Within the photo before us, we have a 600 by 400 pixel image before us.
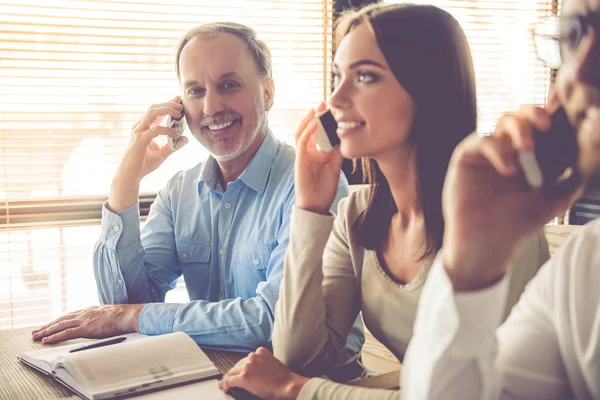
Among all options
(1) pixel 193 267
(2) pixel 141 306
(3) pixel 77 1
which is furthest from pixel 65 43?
(2) pixel 141 306

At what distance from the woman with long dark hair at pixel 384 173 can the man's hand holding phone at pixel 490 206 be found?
535 mm

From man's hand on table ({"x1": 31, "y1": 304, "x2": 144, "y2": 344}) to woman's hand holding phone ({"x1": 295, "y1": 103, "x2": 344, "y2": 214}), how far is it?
52cm

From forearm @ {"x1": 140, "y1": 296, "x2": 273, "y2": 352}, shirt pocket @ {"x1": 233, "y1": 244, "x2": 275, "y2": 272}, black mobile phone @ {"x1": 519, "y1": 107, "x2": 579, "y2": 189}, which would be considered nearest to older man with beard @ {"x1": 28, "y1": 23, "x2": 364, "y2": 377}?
shirt pocket @ {"x1": 233, "y1": 244, "x2": 275, "y2": 272}

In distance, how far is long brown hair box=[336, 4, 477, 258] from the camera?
3.87 feet

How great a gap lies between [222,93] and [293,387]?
3.27 feet

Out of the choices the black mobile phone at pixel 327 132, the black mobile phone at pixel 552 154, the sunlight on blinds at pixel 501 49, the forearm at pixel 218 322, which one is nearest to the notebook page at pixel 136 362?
the forearm at pixel 218 322

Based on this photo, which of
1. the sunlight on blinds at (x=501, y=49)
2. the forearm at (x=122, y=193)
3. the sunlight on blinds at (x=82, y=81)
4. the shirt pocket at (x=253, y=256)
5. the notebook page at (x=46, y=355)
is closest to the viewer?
the notebook page at (x=46, y=355)

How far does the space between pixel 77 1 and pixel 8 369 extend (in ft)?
5.24

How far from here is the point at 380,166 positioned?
1296 millimetres

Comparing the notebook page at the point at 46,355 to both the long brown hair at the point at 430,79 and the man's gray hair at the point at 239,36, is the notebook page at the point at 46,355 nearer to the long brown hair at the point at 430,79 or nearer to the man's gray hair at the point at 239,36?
the long brown hair at the point at 430,79

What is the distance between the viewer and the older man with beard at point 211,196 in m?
1.66

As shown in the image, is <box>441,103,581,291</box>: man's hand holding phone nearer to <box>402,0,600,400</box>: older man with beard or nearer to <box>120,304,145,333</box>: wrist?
<box>402,0,600,400</box>: older man with beard

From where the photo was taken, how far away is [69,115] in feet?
7.83

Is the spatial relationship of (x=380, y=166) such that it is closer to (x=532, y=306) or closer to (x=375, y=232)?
(x=375, y=232)
